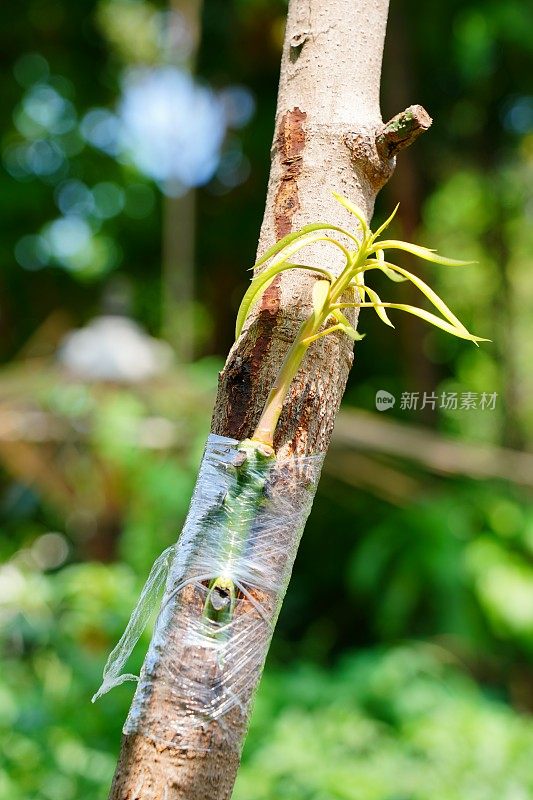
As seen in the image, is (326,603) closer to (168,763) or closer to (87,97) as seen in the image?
(87,97)

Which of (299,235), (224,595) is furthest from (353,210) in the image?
(224,595)

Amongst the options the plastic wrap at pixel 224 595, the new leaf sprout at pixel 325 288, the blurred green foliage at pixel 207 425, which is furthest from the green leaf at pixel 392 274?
the blurred green foliage at pixel 207 425

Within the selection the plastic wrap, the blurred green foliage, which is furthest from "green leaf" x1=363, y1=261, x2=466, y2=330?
the blurred green foliage

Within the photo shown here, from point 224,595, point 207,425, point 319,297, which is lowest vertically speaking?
Result: point 207,425

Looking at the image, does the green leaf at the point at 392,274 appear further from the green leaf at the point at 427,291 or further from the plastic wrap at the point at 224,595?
the plastic wrap at the point at 224,595

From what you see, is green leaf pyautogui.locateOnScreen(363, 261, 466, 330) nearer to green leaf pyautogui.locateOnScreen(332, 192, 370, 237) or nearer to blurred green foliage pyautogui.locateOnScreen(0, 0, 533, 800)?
green leaf pyautogui.locateOnScreen(332, 192, 370, 237)

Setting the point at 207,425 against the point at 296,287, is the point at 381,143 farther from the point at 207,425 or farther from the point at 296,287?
the point at 207,425

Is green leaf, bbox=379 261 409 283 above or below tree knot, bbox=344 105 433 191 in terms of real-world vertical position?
below
